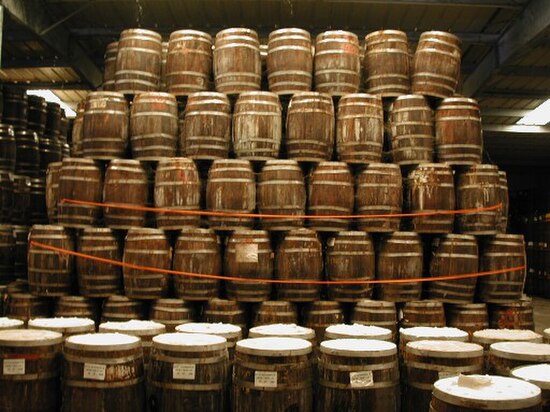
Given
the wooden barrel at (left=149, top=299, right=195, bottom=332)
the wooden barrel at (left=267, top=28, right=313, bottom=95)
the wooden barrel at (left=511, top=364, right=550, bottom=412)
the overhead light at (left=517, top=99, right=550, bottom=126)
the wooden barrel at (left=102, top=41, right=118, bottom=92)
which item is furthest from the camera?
the overhead light at (left=517, top=99, right=550, bottom=126)

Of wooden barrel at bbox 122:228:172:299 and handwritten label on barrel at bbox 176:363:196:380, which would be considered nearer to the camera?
handwritten label on barrel at bbox 176:363:196:380

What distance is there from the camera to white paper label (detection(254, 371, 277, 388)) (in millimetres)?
3691

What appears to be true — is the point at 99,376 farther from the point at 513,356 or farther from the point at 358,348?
the point at 513,356

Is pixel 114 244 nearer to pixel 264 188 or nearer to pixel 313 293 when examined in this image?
pixel 264 188

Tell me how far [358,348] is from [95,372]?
5.51 ft

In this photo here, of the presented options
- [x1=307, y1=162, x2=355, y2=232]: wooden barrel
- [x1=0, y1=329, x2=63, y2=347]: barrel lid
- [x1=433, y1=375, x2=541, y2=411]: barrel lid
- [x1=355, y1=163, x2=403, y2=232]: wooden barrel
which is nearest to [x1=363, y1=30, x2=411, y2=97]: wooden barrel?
[x1=355, y1=163, x2=403, y2=232]: wooden barrel

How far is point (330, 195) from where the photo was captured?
19.5 feet

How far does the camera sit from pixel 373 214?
600 centimetres

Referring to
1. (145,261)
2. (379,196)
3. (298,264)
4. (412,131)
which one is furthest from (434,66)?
(145,261)

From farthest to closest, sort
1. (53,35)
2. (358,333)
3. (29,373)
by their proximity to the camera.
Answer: (53,35) → (358,333) → (29,373)

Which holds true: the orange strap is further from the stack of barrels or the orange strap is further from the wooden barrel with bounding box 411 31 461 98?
the wooden barrel with bounding box 411 31 461 98

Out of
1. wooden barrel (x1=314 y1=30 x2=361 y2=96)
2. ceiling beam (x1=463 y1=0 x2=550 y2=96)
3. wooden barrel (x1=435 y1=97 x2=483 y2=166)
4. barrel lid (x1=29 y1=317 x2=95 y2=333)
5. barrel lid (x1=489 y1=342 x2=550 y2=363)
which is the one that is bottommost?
barrel lid (x1=489 y1=342 x2=550 y2=363)

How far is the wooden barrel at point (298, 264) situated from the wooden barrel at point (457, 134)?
5.70 ft

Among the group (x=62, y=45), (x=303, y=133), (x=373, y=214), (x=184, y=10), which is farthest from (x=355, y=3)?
(x=62, y=45)
